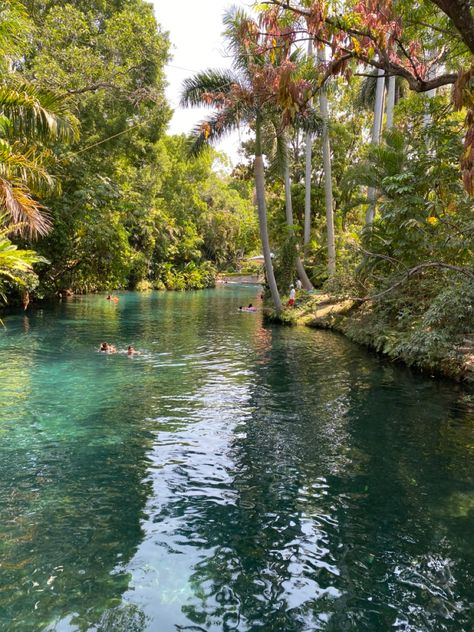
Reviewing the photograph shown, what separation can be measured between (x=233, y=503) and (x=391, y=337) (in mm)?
11047

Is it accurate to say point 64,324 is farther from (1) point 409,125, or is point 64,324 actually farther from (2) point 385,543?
(2) point 385,543

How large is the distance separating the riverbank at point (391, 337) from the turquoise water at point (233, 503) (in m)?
0.66

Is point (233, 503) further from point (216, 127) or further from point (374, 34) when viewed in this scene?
point (216, 127)

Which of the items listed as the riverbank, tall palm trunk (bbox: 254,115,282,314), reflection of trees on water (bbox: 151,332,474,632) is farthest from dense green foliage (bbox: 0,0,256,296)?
reflection of trees on water (bbox: 151,332,474,632)

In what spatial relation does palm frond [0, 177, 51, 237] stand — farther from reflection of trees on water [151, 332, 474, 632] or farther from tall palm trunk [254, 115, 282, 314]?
tall palm trunk [254, 115, 282, 314]

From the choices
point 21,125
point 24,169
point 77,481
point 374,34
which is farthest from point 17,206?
point 374,34

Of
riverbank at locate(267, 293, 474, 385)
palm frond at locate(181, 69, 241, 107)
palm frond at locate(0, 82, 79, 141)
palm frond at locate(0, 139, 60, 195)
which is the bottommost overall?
riverbank at locate(267, 293, 474, 385)

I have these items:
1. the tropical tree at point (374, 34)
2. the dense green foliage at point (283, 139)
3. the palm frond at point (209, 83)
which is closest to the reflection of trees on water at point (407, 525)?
the dense green foliage at point (283, 139)

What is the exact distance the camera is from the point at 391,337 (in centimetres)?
1576

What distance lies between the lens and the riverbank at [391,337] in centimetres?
1256

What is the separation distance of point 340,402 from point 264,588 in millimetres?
6443

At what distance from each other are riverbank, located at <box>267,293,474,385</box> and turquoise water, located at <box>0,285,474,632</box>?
656mm

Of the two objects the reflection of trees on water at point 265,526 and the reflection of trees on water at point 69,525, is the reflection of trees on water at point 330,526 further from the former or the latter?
the reflection of trees on water at point 69,525

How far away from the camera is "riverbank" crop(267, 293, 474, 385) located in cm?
1256
